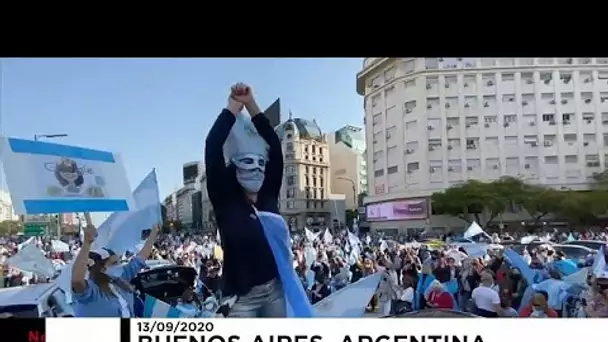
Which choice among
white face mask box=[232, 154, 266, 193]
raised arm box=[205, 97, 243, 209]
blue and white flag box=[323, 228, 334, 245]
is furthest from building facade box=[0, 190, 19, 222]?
blue and white flag box=[323, 228, 334, 245]

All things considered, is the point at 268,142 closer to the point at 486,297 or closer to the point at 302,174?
the point at 302,174

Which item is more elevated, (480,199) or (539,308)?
(480,199)

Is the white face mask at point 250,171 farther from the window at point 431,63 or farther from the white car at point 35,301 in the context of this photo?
the white car at point 35,301

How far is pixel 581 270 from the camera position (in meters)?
2.77

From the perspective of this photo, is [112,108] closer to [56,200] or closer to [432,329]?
[56,200]

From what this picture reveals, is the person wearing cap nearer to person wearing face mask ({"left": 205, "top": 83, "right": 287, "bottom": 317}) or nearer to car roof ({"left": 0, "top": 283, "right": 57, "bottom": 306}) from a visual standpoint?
car roof ({"left": 0, "top": 283, "right": 57, "bottom": 306})

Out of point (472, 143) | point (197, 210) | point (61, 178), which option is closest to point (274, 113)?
point (197, 210)

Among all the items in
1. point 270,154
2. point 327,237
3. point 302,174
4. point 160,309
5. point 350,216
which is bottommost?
point 160,309

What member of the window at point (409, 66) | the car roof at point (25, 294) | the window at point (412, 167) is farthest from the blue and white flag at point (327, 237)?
the car roof at point (25, 294)

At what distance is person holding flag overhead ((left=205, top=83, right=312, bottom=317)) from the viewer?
2.80 meters

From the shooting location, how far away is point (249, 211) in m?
2.82

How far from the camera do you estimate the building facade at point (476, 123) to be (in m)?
2.79

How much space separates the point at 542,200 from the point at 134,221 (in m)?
2.00
